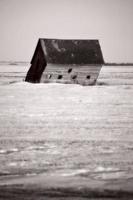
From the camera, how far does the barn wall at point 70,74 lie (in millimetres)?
38406

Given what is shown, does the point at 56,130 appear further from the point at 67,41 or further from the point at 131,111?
the point at 67,41

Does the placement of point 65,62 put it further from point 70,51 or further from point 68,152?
point 68,152

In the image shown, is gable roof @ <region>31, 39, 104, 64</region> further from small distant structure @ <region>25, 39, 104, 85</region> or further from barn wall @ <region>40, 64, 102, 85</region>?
barn wall @ <region>40, 64, 102, 85</region>

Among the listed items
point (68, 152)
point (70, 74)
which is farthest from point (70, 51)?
point (68, 152)

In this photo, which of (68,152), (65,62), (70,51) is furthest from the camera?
(70,51)

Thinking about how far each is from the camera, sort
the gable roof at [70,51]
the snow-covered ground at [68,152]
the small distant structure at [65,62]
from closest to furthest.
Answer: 1. the snow-covered ground at [68,152]
2. the small distant structure at [65,62]
3. the gable roof at [70,51]

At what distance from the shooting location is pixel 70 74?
1582 inches

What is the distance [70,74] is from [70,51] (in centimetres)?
251

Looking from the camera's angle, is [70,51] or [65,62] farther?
[70,51]

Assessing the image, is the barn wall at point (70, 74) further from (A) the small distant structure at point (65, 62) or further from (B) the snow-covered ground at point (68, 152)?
(B) the snow-covered ground at point (68, 152)

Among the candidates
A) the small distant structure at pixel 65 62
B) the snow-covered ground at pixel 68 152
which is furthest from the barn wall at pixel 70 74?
the snow-covered ground at pixel 68 152

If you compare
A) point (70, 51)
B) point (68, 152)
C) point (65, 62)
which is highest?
point (68, 152)

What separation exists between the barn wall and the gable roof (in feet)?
1.60

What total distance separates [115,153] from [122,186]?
8.83 feet
